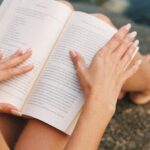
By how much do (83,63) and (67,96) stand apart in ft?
0.37

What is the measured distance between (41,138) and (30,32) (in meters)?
0.36

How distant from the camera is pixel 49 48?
5.05ft

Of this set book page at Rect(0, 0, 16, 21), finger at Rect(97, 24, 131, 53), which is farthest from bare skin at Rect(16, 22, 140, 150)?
book page at Rect(0, 0, 16, 21)

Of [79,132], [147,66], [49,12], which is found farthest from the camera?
[147,66]

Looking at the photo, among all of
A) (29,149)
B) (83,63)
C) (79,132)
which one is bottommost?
(29,149)

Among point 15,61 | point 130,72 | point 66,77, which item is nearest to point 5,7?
point 15,61

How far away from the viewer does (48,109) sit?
1.42 m

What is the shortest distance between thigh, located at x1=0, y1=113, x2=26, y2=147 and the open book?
0.06 meters

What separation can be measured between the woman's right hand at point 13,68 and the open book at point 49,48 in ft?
0.07

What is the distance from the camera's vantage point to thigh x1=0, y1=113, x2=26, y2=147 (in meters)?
1.47

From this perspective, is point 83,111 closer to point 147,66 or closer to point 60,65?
point 60,65

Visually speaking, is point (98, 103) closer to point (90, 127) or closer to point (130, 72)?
point (90, 127)

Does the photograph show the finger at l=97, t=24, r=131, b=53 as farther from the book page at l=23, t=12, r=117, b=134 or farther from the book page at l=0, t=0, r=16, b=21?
the book page at l=0, t=0, r=16, b=21

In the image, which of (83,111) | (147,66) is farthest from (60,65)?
(147,66)
